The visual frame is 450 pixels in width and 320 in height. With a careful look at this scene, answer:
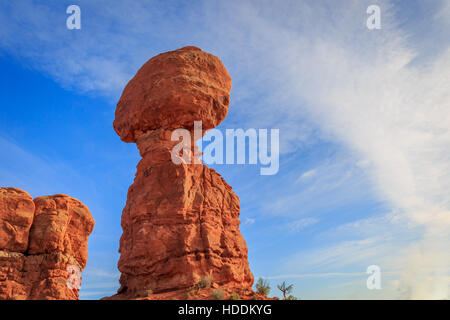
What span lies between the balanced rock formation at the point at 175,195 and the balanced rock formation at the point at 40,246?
7.38 feet

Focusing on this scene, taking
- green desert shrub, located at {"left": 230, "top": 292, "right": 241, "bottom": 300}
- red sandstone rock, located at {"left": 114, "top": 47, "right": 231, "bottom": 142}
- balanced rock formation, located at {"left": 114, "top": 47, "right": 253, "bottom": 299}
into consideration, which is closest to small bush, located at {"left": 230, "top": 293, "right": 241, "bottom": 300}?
green desert shrub, located at {"left": 230, "top": 292, "right": 241, "bottom": 300}

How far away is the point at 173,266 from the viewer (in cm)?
1585

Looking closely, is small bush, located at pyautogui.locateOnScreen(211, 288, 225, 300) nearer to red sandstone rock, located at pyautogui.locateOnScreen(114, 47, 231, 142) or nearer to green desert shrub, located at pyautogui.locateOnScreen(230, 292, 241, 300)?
green desert shrub, located at pyautogui.locateOnScreen(230, 292, 241, 300)

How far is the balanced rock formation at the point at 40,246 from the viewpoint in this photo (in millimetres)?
14289

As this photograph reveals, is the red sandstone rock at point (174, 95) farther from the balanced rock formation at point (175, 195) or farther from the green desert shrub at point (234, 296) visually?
the green desert shrub at point (234, 296)

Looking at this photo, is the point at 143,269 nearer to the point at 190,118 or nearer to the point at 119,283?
the point at 119,283

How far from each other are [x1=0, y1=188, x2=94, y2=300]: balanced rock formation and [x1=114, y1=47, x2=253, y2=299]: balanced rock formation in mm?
2249

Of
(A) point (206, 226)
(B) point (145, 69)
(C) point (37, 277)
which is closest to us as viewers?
(C) point (37, 277)

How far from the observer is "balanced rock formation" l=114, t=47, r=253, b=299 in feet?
52.9

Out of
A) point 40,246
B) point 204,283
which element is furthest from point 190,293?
point 40,246

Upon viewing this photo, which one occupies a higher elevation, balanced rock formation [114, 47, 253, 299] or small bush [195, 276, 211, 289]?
balanced rock formation [114, 47, 253, 299]

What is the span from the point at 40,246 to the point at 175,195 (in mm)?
5976
